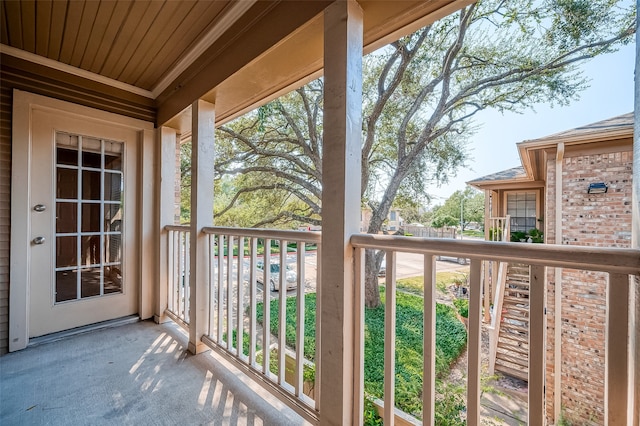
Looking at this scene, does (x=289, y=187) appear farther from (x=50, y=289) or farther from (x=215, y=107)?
(x=50, y=289)

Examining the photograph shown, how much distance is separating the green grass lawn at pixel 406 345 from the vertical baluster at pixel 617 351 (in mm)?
2592

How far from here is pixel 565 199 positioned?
10.1 ft

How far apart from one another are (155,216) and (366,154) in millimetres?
4336

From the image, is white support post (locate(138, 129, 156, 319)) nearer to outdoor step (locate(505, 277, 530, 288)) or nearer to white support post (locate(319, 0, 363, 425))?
white support post (locate(319, 0, 363, 425))

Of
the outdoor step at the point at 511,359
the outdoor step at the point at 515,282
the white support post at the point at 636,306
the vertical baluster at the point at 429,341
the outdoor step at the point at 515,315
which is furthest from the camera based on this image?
the outdoor step at the point at 515,282

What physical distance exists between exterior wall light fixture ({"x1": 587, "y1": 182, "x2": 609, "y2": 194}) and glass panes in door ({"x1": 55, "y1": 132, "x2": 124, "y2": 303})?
5192mm

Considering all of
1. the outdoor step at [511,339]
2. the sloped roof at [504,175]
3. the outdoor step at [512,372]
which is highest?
the sloped roof at [504,175]

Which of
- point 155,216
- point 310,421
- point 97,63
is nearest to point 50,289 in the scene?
point 155,216

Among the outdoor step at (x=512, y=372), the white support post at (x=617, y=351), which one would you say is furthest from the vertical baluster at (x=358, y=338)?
the outdoor step at (x=512, y=372)

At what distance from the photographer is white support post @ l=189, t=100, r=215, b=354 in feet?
6.88

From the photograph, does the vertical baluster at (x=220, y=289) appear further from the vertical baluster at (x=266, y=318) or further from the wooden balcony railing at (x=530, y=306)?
the wooden balcony railing at (x=530, y=306)

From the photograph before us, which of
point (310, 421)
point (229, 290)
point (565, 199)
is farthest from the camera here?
point (565, 199)

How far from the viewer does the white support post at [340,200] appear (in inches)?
46.0

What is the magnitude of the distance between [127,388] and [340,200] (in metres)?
1.84
